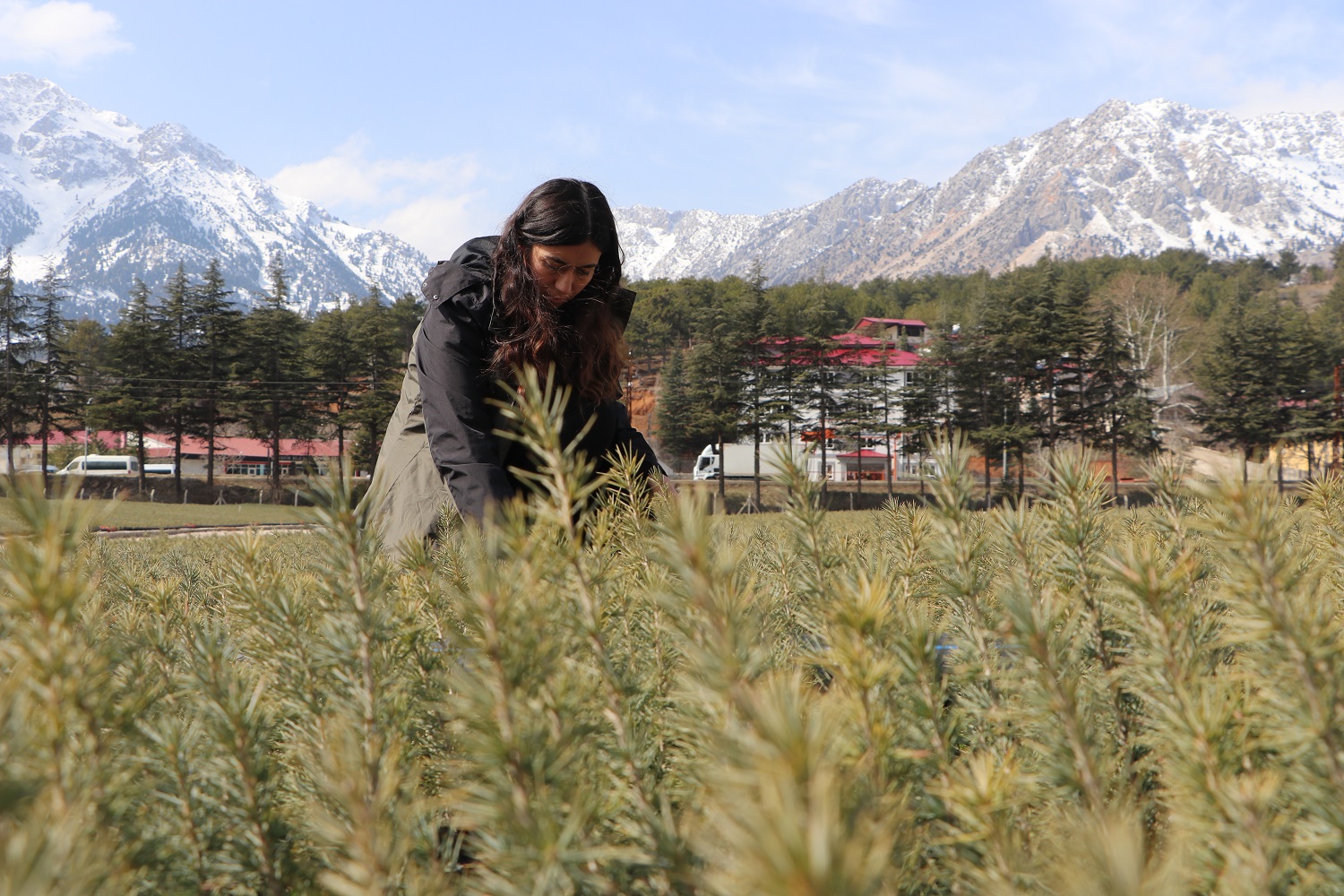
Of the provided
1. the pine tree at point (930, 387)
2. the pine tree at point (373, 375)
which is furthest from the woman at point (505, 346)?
the pine tree at point (930, 387)

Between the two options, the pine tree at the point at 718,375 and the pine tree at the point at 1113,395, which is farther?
the pine tree at the point at 718,375

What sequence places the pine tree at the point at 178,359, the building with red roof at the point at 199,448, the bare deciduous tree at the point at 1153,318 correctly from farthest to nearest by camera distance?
the bare deciduous tree at the point at 1153,318 → the building with red roof at the point at 199,448 → the pine tree at the point at 178,359

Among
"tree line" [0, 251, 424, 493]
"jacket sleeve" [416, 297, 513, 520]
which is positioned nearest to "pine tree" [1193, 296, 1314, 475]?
"tree line" [0, 251, 424, 493]

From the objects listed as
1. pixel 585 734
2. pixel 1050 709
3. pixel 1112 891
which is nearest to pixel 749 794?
pixel 1112 891

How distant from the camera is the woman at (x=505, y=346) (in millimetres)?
1973

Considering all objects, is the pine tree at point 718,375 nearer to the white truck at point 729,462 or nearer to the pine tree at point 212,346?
the white truck at point 729,462

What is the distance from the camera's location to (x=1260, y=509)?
587 mm

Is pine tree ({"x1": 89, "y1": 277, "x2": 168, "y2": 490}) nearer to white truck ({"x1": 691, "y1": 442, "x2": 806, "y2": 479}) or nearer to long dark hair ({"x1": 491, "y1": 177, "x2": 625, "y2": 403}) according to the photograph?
Answer: white truck ({"x1": 691, "y1": 442, "x2": 806, "y2": 479})

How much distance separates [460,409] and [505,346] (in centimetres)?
26

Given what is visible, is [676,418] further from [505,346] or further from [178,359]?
[505,346]

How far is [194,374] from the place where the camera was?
58.3 metres

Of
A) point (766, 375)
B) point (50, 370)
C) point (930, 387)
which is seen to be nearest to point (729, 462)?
point (766, 375)

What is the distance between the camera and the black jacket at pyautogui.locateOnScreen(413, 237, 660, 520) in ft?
5.48

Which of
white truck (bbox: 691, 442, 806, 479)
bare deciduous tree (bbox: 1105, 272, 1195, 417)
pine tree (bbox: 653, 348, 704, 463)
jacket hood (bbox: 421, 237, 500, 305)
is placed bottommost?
white truck (bbox: 691, 442, 806, 479)
